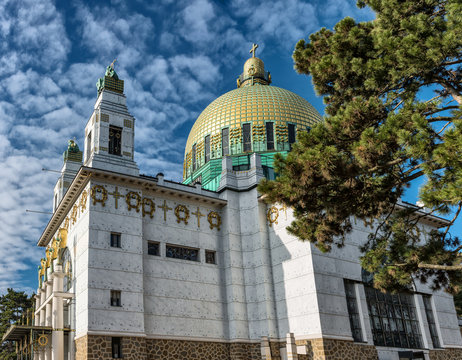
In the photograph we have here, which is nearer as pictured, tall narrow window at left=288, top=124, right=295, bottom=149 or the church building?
the church building

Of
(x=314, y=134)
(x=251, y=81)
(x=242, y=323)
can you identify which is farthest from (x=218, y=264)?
(x=251, y=81)

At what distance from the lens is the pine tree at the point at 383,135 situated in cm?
1225

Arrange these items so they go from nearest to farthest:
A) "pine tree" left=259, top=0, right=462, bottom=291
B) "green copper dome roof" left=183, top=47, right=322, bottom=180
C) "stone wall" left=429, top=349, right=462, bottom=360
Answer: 1. "pine tree" left=259, top=0, right=462, bottom=291
2. "stone wall" left=429, top=349, right=462, bottom=360
3. "green copper dome roof" left=183, top=47, right=322, bottom=180

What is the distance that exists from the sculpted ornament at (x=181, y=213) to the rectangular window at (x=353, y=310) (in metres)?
9.79

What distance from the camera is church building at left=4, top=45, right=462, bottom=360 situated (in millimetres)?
22422

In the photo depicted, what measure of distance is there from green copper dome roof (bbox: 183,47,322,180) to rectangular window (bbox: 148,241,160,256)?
1036 cm

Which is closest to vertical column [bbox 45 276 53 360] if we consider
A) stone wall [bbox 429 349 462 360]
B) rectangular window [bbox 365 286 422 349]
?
rectangular window [bbox 365 286 422 349]

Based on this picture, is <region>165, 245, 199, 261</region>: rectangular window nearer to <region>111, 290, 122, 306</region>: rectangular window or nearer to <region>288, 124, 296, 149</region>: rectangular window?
<region>111, 290, 122, 306</region>: rectangular window

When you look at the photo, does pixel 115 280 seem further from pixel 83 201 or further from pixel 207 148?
pixel 207 148

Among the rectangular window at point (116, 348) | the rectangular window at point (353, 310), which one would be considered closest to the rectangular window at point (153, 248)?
the rectangular window at point (116, 348)

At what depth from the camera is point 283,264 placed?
85.0 feet

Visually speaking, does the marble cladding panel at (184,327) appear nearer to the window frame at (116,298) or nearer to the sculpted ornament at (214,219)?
the window frame at (116,298)

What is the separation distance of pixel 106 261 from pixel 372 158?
14677 mm

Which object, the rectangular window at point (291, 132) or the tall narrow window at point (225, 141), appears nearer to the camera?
the tall narrow window at point (225, 141)
